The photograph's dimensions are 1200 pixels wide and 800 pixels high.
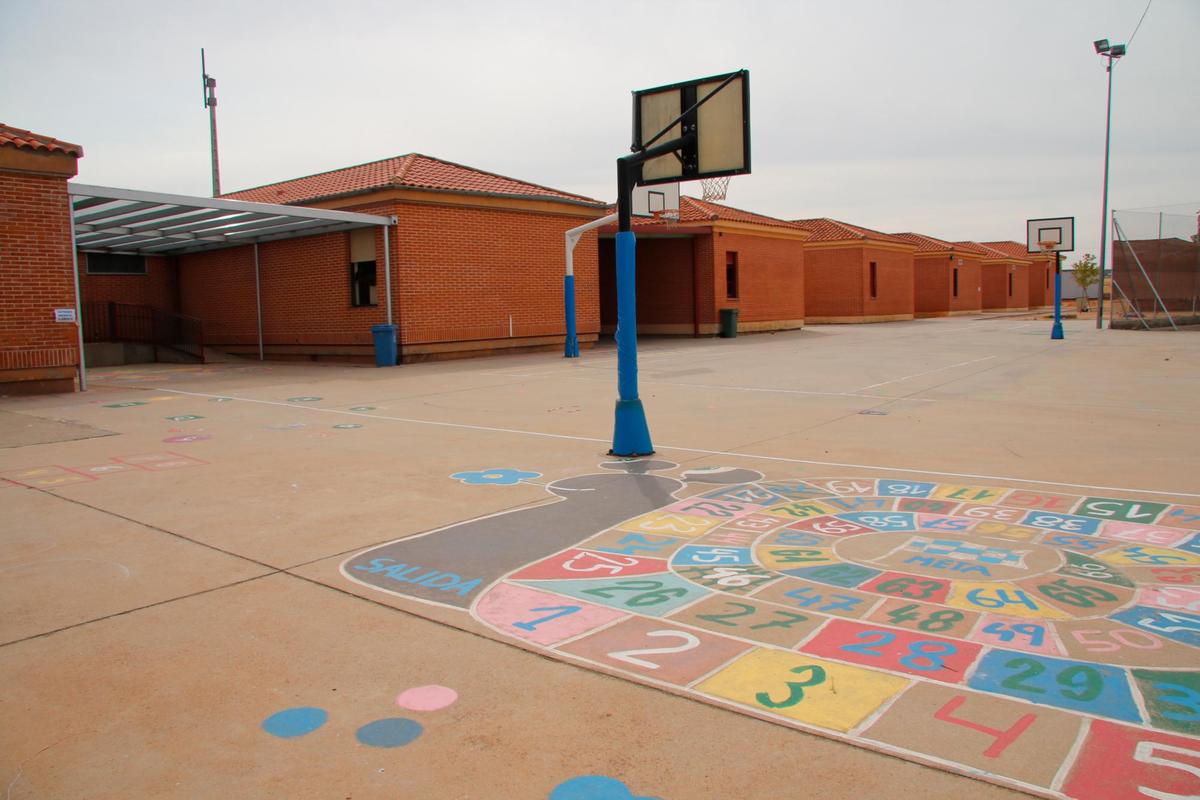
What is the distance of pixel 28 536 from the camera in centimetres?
599

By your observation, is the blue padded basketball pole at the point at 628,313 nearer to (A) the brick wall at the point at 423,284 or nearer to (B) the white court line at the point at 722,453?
(B) the white court line at the point at 722,453

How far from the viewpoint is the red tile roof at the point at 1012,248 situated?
76438mm

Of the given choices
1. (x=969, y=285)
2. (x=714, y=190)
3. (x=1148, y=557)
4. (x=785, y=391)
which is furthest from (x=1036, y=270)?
(x=1148, y=557)

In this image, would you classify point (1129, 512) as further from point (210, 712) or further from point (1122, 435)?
point (210, 712)

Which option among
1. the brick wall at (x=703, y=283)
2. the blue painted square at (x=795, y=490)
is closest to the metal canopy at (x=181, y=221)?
the brick wall at (x=703, y=283)

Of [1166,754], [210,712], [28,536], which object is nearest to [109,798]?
[210,712]

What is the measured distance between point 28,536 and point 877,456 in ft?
23.9

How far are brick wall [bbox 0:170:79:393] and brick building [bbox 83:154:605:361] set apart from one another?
772 cm

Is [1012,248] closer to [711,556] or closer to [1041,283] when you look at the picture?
[1041,283]

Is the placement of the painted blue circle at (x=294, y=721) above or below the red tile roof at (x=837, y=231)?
below

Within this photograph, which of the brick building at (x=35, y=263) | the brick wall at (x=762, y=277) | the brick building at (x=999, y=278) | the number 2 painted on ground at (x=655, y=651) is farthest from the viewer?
the brick building at (x=999, y=278)

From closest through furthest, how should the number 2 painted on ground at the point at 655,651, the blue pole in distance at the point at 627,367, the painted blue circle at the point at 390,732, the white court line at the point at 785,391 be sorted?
the painted blue circle at the point at 390,732, the number 2 painted on ground at the point at 655,651, the blue pole in distance at the point at 627,367, the white court line at the point at 785,391

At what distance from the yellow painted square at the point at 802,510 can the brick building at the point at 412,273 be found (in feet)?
53.2

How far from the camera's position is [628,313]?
8734 millimetres
